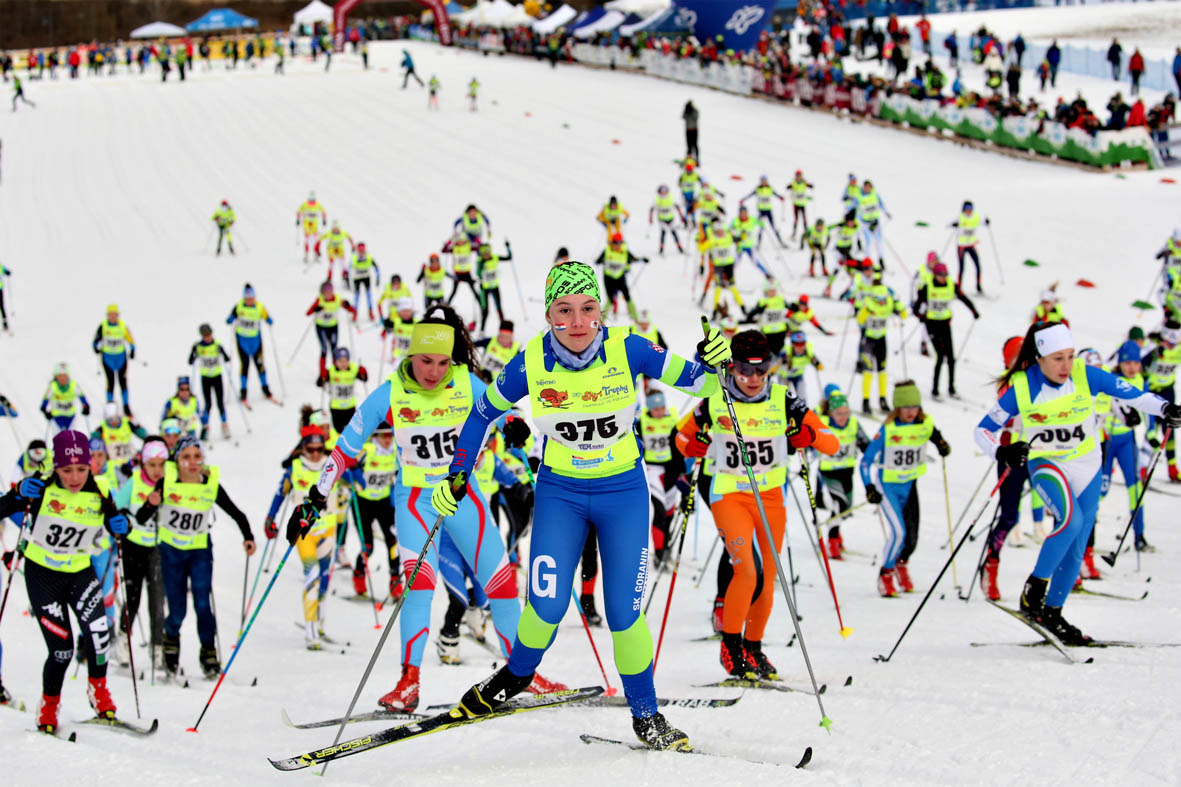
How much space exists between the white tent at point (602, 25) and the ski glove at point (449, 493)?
1723 inches

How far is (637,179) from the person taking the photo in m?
29.6

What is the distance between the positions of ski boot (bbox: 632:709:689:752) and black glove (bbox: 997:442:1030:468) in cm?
267

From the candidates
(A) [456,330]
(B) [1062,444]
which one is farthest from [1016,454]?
(A) [456,330]

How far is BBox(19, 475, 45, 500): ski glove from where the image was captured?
22.4 feet

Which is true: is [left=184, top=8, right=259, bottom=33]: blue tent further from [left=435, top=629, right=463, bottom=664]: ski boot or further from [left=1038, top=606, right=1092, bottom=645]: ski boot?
[left=1038, top=606, right=1092, bottom=645]: ski boot

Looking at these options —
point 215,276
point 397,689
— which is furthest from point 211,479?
point 215,276

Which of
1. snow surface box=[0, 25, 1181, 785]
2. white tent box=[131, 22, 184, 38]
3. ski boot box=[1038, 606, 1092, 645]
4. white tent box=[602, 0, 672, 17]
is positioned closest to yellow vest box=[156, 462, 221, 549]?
snow surface box=[0, 25, 1181, 785]

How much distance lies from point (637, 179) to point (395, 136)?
9.52 metres

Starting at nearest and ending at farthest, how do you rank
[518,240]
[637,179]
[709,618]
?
[709,618], [518,240], [637,179]

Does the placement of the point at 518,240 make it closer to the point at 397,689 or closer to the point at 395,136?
the point at 395,136

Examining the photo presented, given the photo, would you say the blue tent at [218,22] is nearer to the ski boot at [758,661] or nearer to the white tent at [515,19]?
the white tent at [515,19]

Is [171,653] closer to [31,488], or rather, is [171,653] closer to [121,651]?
[121,651]

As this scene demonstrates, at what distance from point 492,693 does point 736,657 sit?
1.79m

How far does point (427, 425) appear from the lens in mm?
6285
